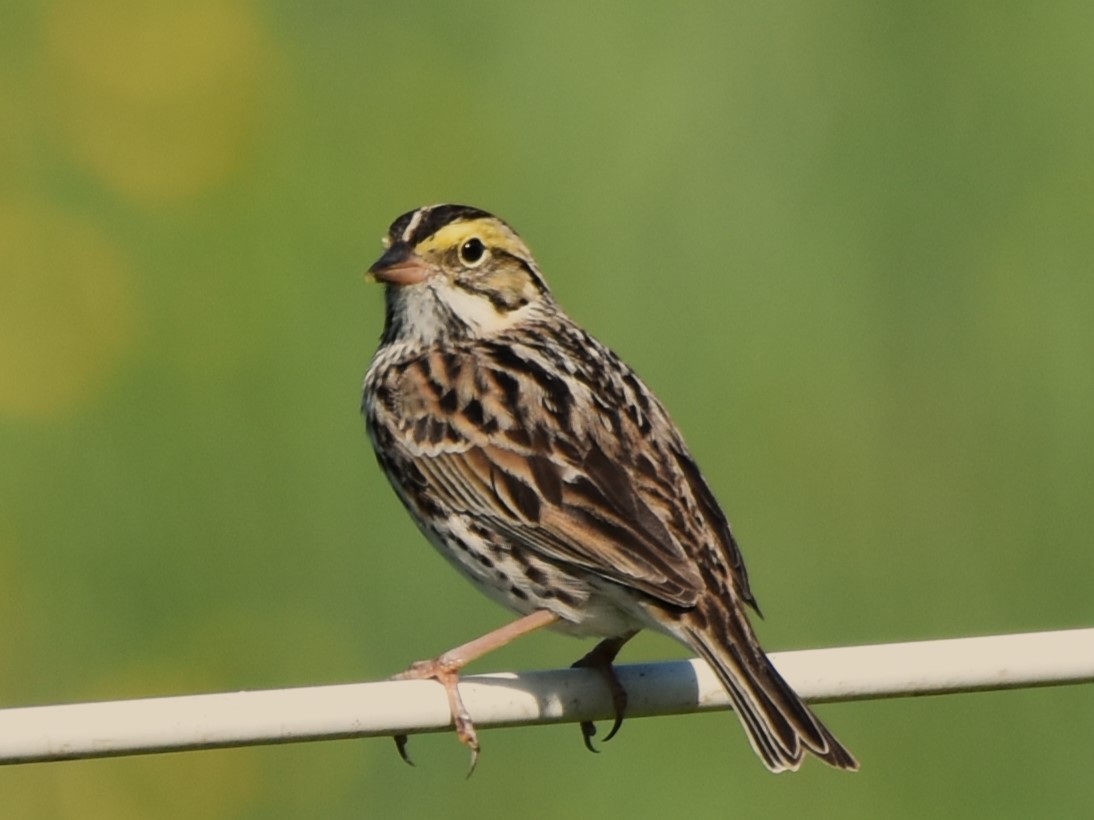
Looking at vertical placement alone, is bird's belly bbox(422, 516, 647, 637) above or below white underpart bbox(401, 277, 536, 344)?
below

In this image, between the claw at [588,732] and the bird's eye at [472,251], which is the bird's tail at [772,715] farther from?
the bird's eye at [472,251]

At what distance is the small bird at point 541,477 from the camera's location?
5.20 m

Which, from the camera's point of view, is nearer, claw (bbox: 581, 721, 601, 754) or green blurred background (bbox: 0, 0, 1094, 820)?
claw (bbox: 581, 721, 601, 754)

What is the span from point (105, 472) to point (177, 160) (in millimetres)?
1180

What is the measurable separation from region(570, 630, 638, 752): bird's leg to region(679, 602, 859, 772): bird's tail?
30 cm

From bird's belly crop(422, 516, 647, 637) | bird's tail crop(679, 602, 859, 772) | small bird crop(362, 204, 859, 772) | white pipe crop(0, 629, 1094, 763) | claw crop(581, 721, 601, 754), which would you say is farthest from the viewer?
claw crop(581, 721, 601, 754)

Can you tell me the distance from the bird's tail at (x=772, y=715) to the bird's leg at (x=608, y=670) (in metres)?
0.30

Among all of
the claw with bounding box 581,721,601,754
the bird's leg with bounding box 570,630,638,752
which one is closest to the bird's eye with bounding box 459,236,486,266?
the bird's leg with bounding box 570,630,638,752

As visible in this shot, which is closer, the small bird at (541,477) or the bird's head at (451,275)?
the small bird at (541,477)

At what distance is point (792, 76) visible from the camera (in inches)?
281

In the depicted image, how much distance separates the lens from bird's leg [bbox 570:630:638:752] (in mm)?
5344

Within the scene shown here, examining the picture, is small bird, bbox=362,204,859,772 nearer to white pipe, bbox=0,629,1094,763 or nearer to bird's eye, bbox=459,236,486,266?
bird's eye, bbox=459,236,486,266

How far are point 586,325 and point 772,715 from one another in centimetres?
228

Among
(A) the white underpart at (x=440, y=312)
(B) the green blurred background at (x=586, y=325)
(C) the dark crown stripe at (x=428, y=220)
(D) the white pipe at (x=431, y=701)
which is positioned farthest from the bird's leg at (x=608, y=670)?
(C) the dark crown stripe at (x=428, y=220)
